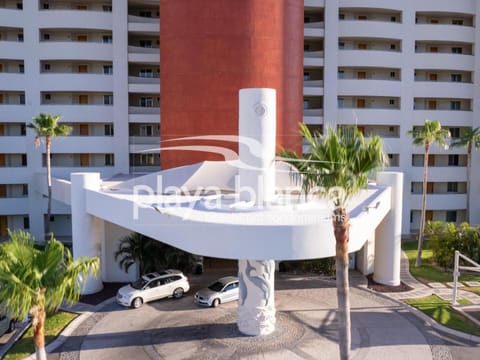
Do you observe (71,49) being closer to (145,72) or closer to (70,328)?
(145,72)

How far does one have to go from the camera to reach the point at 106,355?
16.2 metres

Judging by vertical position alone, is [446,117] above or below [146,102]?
below

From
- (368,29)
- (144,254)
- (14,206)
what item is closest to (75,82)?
(14,206)

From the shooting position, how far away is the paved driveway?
16.2 m

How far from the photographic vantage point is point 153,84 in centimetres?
3609

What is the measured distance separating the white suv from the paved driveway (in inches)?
16.1

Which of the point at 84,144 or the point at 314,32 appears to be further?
the point at 314,32

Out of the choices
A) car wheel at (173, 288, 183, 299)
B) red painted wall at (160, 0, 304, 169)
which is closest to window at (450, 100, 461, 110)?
red painted wall at (160, 0, 304, 169)

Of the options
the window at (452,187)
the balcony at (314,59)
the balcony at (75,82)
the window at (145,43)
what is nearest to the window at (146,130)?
the balcony at (75,82)

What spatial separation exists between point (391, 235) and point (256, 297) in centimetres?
1126

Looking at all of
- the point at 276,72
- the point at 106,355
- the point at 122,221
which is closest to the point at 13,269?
the point at 106,355

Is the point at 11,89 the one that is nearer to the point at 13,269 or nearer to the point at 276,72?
the point at 276,72

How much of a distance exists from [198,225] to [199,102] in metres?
15.6

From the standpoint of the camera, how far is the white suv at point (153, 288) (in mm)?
20844
